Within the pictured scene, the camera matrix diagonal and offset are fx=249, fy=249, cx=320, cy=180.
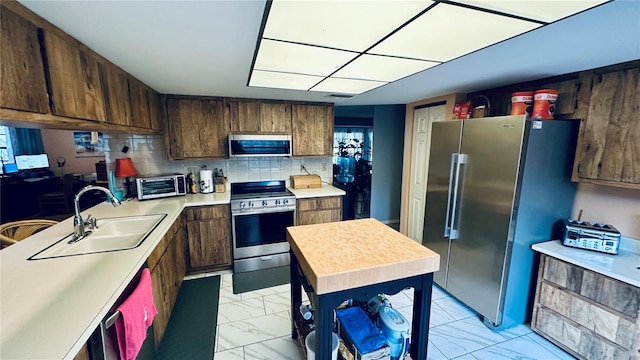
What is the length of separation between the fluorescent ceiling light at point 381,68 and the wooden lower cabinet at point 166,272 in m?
1.97

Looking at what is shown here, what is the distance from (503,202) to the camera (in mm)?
2025

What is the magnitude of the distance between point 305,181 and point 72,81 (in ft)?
8.39

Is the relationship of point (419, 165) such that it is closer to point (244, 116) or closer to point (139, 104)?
point (244, 116)

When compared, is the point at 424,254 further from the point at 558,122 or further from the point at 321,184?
the point at 321,184

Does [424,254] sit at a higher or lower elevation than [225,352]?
higher

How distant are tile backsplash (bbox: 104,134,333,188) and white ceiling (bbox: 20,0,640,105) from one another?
1032 mm

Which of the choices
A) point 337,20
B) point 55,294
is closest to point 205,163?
point 55,294

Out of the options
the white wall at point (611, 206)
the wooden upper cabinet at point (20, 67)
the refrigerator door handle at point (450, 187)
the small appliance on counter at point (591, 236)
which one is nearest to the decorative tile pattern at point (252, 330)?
the refrigerator door handle at point (450, 187)

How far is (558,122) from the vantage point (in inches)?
77.1

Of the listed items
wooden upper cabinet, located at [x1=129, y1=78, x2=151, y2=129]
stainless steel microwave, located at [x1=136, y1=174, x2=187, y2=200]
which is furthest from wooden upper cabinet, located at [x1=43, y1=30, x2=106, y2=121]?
stainless steel microwave, located at [x1=136, y1=174, x2=187, y2=200]

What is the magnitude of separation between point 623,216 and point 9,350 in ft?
11.7

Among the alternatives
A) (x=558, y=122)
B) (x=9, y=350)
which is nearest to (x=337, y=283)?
(x=9, y=350)

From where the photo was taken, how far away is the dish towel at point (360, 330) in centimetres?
127

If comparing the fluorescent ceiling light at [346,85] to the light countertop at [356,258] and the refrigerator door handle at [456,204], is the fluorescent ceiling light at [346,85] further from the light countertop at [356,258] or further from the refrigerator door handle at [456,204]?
the light countertop at [356,258]
